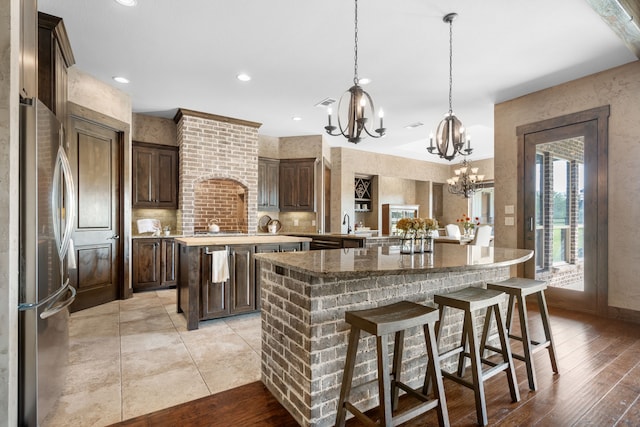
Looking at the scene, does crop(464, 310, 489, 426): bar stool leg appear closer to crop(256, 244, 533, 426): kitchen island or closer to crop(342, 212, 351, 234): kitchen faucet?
crop(256, 244, 533, 426): kitchen island

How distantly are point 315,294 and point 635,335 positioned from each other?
337 cm

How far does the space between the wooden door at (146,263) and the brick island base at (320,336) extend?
3506 mm

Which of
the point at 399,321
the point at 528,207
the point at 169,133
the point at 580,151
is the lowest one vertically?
the point at 399,321

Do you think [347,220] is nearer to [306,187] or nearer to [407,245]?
[306,187]

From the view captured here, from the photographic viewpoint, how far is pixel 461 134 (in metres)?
3.19

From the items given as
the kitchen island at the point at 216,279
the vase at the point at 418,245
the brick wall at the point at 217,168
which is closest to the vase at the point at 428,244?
the vase at the point at 418,245

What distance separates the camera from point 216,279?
3.37m

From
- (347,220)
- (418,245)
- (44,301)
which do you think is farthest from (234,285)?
(347,220)

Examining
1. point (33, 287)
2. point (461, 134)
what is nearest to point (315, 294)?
point (33, 287)

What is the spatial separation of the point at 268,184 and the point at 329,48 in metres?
3.74

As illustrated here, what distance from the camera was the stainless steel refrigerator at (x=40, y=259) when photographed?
1.61 m

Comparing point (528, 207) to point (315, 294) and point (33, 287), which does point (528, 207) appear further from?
point (33, 287)

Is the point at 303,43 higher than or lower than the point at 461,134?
higher

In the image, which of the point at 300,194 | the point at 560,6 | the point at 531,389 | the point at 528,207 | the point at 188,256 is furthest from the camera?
the point at 300,194
